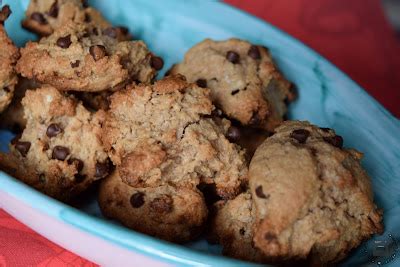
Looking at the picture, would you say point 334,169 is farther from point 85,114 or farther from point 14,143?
point 14,143

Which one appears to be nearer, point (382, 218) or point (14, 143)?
point (382, 218)

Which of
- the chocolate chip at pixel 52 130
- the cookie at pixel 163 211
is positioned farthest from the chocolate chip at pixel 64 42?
the cookie at pixel 163 211

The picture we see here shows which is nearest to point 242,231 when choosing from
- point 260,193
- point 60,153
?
point 260,193

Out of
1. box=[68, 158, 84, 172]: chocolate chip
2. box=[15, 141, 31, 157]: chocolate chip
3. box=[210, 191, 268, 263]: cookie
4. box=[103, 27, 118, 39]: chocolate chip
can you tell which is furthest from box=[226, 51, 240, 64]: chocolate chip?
box=[15, 141, 31, 157]: chocolate chip

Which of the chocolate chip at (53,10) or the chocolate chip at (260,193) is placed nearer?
the chocolate chip at (260,193)

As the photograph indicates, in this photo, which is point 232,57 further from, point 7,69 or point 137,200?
point 7,69

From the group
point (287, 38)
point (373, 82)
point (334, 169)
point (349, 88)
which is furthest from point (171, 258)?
point (373, 82)

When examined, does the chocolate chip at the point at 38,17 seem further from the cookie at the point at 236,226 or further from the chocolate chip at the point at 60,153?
the cookie at the point at 236,226
